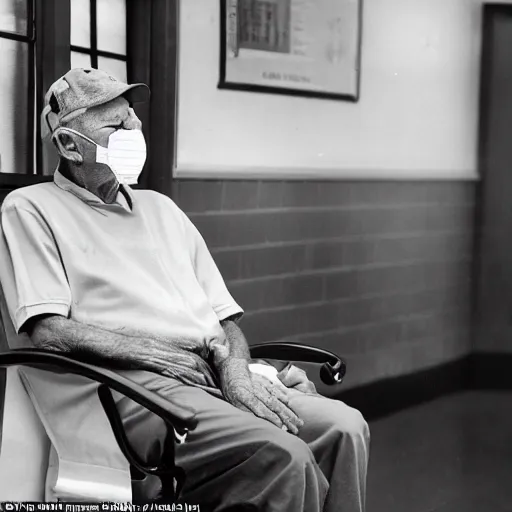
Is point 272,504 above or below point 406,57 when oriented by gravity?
below

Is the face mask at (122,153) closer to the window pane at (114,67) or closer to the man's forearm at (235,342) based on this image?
the man's forearm at (235,342)

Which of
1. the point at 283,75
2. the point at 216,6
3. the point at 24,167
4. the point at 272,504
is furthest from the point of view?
the point at 283,75

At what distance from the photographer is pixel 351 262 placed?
15.5 feet

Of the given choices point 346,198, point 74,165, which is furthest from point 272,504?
point 346,198

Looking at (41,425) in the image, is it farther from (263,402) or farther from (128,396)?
(263,402)

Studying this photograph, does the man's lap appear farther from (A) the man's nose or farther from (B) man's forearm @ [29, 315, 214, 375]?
(A) the man's nose

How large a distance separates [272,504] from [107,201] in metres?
0.86

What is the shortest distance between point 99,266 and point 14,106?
3.44ft

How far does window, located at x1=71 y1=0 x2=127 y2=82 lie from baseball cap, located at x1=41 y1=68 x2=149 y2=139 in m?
0.93

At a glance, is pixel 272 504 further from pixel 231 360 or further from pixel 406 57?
pixel 406 57

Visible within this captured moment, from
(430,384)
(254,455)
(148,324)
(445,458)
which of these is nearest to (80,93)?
(148,324)

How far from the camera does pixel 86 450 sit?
7.30 ft

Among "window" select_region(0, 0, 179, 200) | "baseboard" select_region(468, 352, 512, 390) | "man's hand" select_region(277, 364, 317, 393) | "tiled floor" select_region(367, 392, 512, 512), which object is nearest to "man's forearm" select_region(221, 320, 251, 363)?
"man's hand" select_region(277, 364, 317, 393)

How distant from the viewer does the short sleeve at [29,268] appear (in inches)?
88.4
